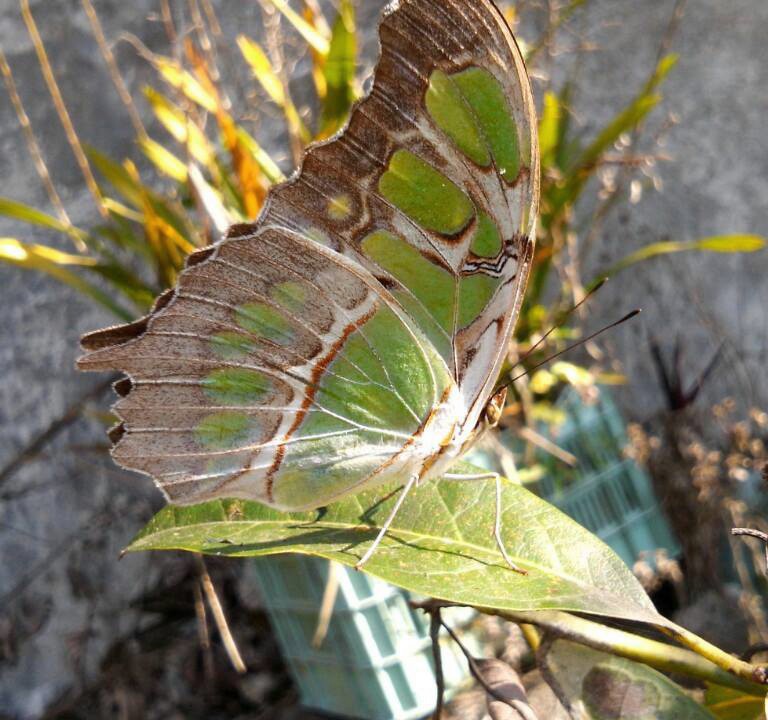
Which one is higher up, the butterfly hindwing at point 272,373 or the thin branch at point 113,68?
the thin branch at point 113,68

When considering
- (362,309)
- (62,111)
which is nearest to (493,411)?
(362,309)

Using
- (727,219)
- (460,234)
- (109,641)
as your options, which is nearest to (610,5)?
(727,219)

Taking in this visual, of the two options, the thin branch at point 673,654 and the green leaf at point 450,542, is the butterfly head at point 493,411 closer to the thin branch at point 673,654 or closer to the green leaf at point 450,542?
the green leaf at point 450,542

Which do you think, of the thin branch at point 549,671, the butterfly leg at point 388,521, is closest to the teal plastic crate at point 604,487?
the butterfly leg at point 388,521

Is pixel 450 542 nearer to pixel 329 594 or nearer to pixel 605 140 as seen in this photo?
pixel 329 594

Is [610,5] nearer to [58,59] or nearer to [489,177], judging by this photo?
[58,59]
